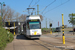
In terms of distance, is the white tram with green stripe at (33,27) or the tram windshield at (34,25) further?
the tram windshield at (34,25)

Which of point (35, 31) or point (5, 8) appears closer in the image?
point (35, 31)

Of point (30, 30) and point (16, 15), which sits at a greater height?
point (16, 15)

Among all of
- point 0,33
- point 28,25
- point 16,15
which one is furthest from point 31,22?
point 16,15

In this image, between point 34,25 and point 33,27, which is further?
point 34,25

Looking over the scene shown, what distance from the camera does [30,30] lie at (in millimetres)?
19547

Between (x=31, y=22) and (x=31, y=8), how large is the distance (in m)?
11.8

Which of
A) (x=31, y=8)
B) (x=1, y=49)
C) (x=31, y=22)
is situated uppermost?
(x=31, y=8)

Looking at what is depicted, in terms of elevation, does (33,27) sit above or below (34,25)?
below

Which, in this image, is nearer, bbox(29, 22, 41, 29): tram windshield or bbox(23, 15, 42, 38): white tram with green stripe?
bbox(23, 15, 42, 38): white tram with green stripe

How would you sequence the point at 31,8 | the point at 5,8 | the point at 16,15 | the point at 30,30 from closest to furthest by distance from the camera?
1. the point at 30,30
2. the point at 31,8
3. the point at 5,8
4. the point at 16,15

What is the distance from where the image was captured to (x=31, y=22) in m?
20.0

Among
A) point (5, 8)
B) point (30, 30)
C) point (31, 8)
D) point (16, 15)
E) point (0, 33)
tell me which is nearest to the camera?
point (0, 33)

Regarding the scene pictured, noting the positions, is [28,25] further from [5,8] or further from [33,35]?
[5,8]

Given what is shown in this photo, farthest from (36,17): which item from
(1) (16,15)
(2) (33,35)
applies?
(1) (16,15)
